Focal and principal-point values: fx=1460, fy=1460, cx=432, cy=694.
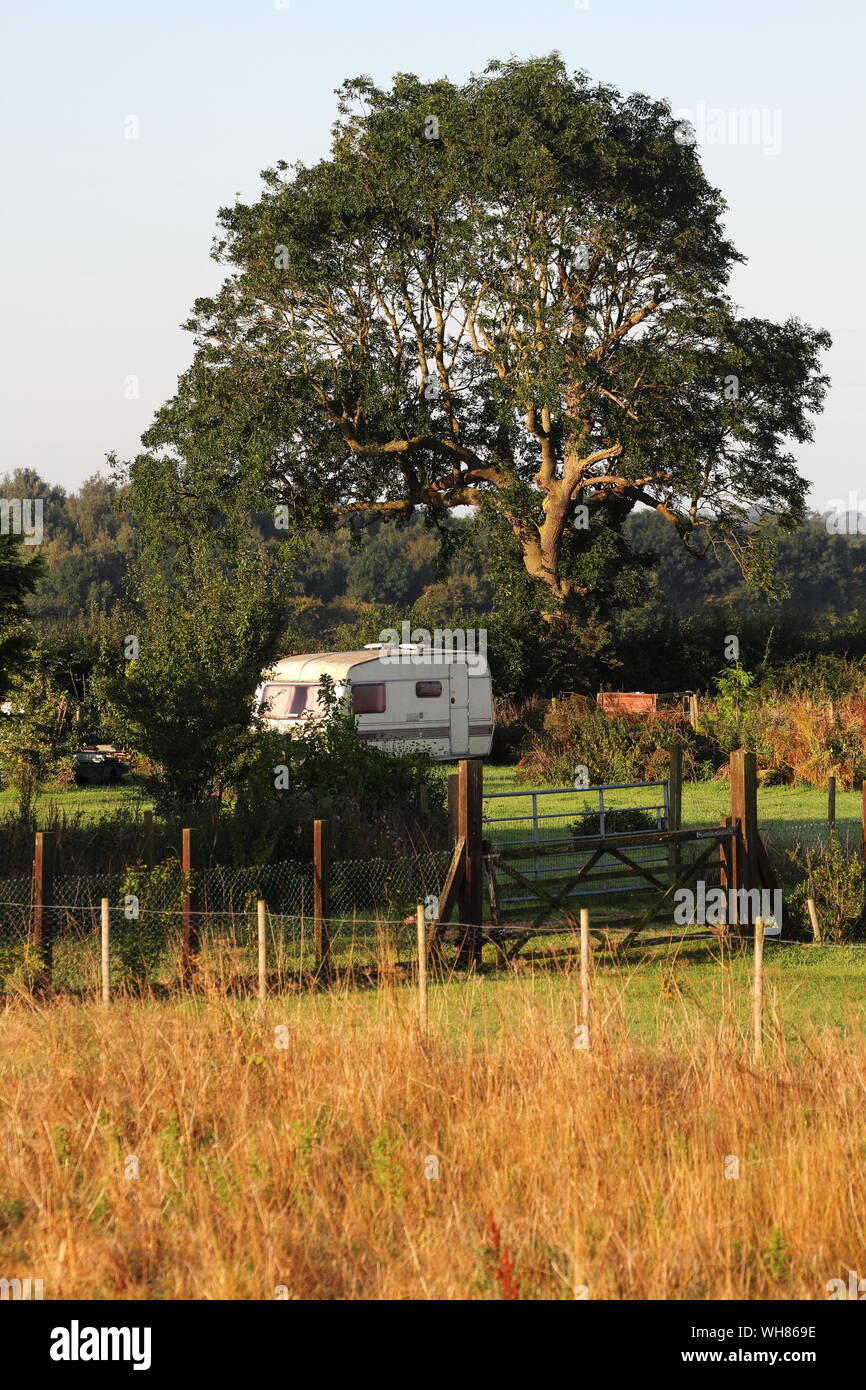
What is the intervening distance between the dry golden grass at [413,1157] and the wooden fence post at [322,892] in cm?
275

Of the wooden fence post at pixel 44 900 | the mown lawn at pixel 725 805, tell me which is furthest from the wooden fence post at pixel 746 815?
the wooden fence post at pixel 44 900

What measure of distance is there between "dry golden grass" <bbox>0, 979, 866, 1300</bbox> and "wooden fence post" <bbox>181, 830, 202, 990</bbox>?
2302 millimetres

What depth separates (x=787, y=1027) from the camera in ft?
30.3

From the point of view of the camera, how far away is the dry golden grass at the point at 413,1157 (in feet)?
19.1

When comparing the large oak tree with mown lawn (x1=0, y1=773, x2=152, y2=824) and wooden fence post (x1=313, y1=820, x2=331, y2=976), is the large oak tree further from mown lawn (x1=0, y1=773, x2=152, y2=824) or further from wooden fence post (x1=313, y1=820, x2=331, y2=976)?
wooden fence post (x1=313, y1=820, x2=331, y2=976)

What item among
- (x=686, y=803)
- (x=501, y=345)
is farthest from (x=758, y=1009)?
(x=501, y=345)

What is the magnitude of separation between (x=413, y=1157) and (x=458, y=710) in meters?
23.8

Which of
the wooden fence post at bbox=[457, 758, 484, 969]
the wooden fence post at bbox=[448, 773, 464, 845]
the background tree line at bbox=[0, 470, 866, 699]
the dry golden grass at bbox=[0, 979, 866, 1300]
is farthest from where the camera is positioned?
the background tree line at bbox=[0, 470, 866, 699]

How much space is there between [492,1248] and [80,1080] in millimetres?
2791

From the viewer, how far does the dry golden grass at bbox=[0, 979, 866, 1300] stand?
5820 millimetres

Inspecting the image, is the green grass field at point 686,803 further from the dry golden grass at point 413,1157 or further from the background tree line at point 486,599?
the dry golden grass at point 413,1157

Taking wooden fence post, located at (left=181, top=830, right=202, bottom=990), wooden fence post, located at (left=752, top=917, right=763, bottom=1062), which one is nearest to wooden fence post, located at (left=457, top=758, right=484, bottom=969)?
wooden fence post, located at (left=181, top=830, right=202, bottom=990)
